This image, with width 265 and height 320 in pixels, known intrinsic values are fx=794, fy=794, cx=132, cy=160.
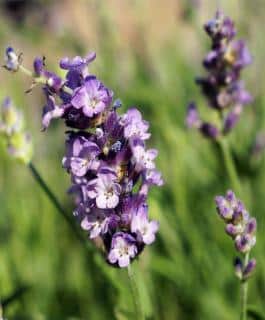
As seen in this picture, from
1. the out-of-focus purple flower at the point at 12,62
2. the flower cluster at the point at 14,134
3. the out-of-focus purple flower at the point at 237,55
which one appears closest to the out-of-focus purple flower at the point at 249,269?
the out-of-focus purple flower at the point at 12,62

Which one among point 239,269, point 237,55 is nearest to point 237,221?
point 239,269

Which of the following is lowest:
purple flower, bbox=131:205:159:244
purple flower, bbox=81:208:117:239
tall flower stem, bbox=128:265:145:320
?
tall flower stem, bbox=128:265:145:320

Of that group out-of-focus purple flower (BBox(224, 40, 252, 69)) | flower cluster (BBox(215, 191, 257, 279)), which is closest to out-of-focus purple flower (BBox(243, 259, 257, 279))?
flower cluster (BBox(215, 191, 257, 279))

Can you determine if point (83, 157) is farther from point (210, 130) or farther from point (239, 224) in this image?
point (210, 130)

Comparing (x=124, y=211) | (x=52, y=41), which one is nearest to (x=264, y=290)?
(x=124, y=211)

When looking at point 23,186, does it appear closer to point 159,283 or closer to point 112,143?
point 159,283

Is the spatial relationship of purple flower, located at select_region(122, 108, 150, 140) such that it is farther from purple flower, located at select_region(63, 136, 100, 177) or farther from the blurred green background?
the blurred green background
